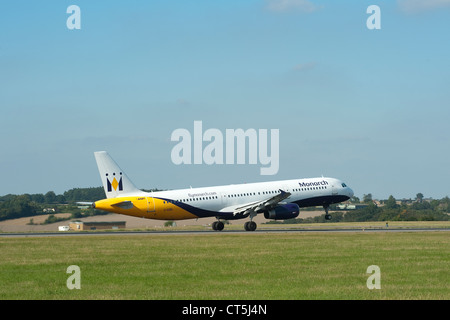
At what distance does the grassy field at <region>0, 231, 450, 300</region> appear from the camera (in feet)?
84.6

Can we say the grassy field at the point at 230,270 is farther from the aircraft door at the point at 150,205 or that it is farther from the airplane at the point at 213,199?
the airplane at the point at 213,199

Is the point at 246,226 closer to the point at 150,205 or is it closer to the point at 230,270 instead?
the point at 150,205

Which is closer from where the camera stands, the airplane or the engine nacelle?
the airplane

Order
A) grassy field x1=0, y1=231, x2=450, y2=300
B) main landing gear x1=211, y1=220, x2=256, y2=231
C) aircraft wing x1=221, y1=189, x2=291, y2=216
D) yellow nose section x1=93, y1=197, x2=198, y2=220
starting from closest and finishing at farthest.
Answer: grassy field x1=0, y1=231, x2=450, y2=300
yellow nose section x1=93, y1=197, x2=198, y2=220
aircraft wing x1=221, y1=189, x2=291, y2=216
main landing gear x1=211, y1=220, x2=256, y2=231

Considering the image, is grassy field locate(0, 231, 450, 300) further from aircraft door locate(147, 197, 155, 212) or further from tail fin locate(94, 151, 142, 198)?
tail fin locate(94, 151, 142, 198)

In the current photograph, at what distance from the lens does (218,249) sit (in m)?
46.6

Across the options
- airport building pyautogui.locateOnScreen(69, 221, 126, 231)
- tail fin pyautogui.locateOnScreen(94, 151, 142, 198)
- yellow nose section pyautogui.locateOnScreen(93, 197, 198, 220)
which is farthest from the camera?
airport building pyautogui.locateOnScreen(69, 221, 126, 231)

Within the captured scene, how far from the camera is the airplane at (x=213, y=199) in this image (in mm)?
68500

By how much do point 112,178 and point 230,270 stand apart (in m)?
37.7

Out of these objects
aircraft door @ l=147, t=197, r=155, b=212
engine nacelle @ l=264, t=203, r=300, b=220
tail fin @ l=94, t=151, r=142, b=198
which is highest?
tail fin @ l=94, t=151, r=142, b=198

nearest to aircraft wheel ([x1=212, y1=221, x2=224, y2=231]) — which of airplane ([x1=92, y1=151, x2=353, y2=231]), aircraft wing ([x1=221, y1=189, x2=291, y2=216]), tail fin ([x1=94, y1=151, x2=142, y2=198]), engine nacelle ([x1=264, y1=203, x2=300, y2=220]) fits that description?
airplane ([x1=92, y1=151, x2=353, y2=231])

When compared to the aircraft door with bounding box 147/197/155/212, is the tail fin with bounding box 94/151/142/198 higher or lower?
higher
